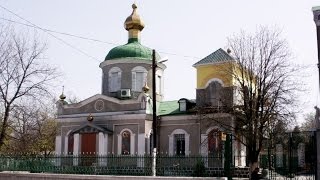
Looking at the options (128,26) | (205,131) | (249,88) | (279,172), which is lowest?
(279,172)

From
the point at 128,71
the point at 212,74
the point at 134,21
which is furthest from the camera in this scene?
the point at 134,21

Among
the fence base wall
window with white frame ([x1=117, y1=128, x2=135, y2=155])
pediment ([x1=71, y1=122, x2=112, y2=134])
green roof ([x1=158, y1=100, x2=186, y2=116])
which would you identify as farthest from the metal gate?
pediment ([x1=71, y1=122, x2=112, y2=134])

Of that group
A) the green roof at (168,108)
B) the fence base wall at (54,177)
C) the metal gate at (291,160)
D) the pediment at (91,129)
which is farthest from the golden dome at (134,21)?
the fence base wall at (54,177)

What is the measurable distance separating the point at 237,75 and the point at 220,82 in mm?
3855

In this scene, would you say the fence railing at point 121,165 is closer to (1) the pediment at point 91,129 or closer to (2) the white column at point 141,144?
→ (1) the pediment at point 91,129

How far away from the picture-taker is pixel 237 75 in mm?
25109

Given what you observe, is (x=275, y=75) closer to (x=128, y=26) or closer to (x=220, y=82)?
(x=220, y=82)

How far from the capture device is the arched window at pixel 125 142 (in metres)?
29.6

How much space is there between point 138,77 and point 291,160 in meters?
17.3

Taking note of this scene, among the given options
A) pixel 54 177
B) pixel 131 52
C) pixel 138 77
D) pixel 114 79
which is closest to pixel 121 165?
pixel 54 177

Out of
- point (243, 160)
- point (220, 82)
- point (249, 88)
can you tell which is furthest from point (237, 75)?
point (243, 160)

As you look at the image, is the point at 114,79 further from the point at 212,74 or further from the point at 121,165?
the point at 121,165

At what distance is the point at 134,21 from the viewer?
115 ft

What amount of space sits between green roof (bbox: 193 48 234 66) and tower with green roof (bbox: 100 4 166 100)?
532cm
